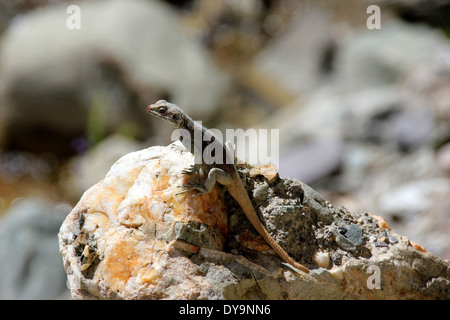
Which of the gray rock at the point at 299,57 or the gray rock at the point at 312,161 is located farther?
the gray rock at the point at 299,57

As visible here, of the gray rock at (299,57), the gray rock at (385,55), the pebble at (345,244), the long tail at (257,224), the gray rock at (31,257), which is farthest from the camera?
the gray rock at (299,57)

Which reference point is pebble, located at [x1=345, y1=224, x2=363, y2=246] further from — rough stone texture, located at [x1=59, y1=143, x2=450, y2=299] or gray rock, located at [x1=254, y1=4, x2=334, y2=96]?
gray rock, located at [x1=254, y1=4, x2=334, y2=96]

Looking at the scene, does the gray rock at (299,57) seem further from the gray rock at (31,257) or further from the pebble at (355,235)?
the pebble at (355,235)

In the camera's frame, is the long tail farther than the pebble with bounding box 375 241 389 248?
No

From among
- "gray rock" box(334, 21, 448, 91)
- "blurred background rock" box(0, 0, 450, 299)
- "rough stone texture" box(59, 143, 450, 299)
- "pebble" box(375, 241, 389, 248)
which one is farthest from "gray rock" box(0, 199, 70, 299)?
"gray rock" box(334, 21, 448, 91)

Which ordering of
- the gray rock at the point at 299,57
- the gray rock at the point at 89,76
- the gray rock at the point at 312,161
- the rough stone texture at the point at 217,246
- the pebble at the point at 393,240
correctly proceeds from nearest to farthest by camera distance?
the rough stone texture at the point at 217,246, the pebble at the point at 393,240, the gray rock at the point at 312,161, the gray rock at the point at 89,76, the gray rock at the point at 299,57

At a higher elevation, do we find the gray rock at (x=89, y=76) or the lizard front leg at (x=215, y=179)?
the gray rock at (x=89, y=76)

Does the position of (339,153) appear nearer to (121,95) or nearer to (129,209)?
(121,95)

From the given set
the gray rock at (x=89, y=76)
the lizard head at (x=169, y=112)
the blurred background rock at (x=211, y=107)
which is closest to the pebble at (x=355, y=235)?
the lizard head at (x=169, y=112)
